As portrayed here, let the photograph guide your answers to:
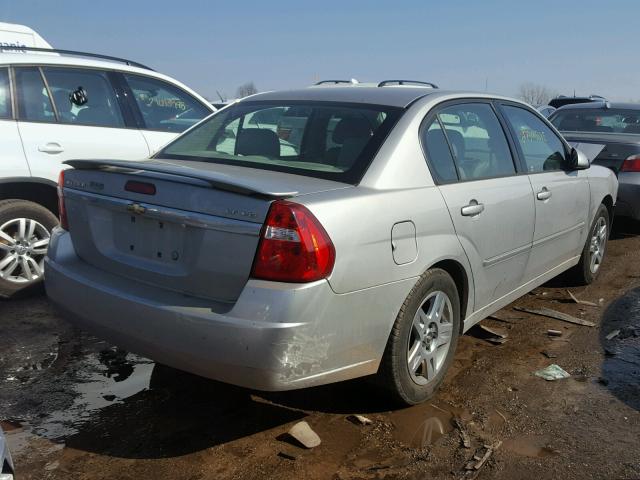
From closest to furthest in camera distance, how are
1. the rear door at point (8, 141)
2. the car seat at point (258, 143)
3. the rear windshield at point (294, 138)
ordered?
the rear windshield at point (294, 138) < the car seat at point (258, 143) < the rear door at point (8, 141)

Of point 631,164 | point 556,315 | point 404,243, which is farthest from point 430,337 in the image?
point 631,164

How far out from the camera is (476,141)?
12.9 ft

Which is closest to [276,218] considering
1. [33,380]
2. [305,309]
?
[305,309]

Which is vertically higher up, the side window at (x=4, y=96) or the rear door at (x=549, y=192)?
the side window at (x=4, y=96)

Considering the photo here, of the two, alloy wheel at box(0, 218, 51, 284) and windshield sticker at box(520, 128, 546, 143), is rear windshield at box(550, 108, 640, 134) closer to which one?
windshield sticker at box(520, 128, 546, 143)

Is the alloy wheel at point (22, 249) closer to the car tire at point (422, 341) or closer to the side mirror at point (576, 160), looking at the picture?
the car tire at point (422, 341)

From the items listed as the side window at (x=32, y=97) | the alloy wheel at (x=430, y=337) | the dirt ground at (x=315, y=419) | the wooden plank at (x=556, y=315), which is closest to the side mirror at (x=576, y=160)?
the wooden plank at (x=556, y=315)

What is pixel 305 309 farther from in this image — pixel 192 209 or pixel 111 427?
pixel 111 427

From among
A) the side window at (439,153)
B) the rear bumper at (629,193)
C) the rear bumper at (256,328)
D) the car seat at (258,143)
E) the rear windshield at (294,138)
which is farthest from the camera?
the rear bumper at (629,193)

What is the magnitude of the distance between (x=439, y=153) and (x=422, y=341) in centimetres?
104

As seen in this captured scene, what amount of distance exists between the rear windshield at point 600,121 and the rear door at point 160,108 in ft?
16.5

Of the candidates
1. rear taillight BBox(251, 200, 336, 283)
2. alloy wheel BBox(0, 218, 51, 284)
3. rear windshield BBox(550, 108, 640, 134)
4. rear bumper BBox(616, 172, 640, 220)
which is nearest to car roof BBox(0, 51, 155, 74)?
alloy wheel BBox(0, 218, 51, 284)

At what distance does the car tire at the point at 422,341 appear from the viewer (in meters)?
3.02

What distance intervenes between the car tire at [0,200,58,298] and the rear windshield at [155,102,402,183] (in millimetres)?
1711
